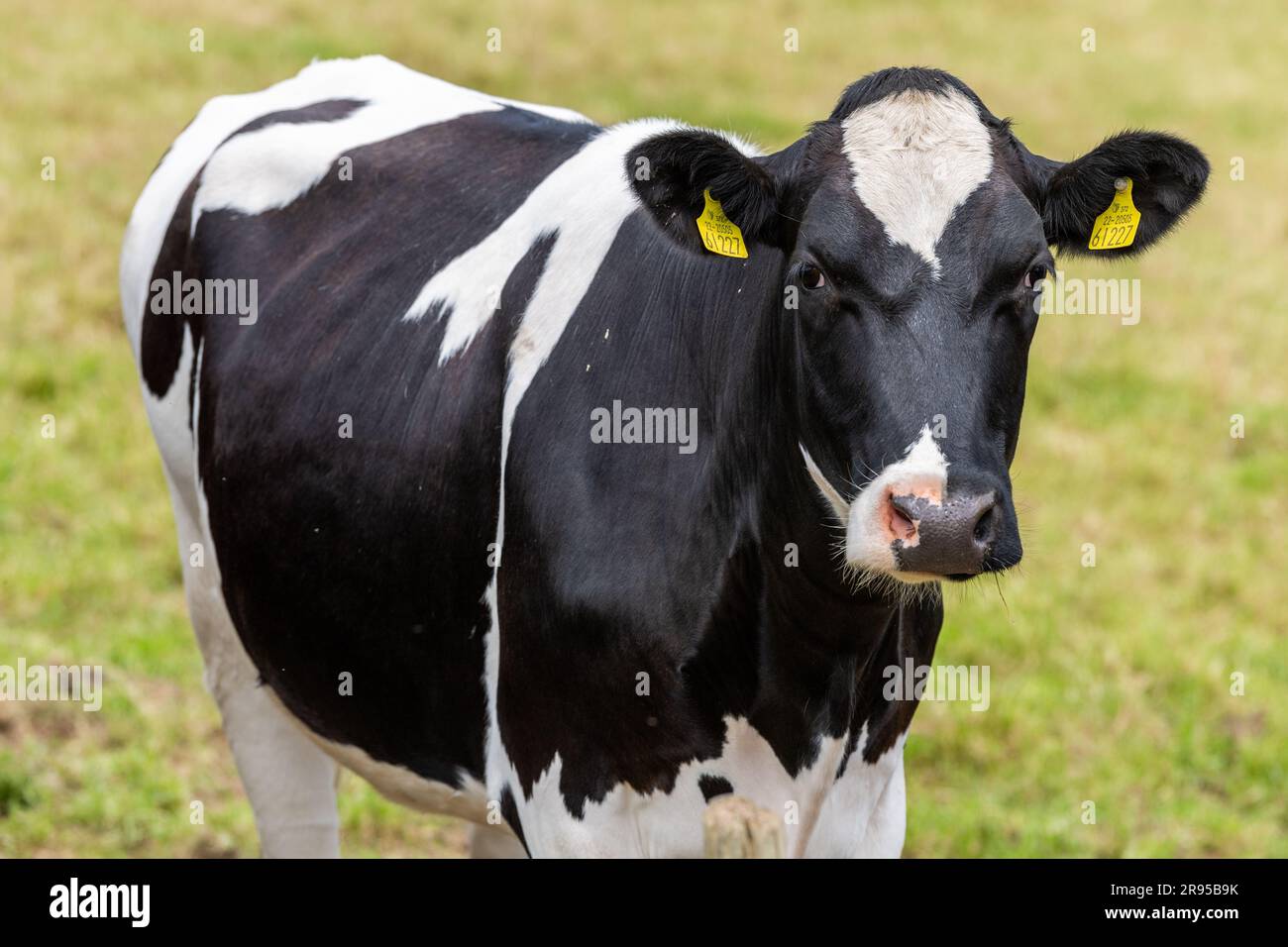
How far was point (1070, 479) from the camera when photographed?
9625mm

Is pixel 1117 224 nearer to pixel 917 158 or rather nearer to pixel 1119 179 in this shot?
pixel 1119 179

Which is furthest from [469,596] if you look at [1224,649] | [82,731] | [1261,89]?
[1261,89]

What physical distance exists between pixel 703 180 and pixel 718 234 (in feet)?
0.40

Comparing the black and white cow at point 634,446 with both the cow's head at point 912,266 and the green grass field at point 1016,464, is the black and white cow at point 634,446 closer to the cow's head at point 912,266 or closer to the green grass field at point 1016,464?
the cow's head at point 912,266

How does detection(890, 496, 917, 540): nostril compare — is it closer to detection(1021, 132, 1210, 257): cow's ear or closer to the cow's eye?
the cow's eye

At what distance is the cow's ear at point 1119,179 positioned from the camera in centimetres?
378

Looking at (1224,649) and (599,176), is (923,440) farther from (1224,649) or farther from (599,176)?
(1224,649)

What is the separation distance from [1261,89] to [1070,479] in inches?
364

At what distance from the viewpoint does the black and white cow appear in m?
3.41

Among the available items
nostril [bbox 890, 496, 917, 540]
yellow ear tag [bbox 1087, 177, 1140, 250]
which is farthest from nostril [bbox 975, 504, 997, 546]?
yellow ear tag [bbox 1087, 177, 1140, 250]

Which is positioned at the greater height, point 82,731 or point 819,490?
point 819,490

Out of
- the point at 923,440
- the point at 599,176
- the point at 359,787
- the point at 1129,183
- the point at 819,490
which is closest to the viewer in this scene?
the point at 923,440

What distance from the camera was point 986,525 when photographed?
3107 millimetres

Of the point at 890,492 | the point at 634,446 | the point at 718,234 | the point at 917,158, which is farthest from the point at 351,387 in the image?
the point at 890,492
